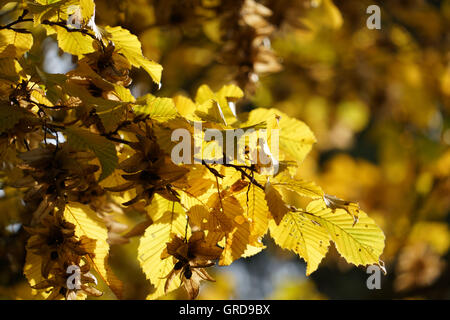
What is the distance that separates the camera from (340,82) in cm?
236

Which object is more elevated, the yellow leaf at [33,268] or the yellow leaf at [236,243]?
the yellow leaf at [236,243]

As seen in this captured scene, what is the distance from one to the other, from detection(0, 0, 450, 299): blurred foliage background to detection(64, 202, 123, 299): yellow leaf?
16.3 inches

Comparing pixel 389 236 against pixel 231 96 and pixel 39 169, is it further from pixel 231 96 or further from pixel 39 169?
pixel 39 169

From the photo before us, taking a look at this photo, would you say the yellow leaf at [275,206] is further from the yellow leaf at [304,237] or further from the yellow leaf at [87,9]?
the yellow leaf at [87,9]

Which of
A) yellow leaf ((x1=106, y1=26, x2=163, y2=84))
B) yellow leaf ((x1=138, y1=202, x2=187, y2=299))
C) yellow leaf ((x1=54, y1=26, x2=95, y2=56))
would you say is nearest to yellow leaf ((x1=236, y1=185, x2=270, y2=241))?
yellow leaf ((x1=138, y1=202, x2=187, y2=299))

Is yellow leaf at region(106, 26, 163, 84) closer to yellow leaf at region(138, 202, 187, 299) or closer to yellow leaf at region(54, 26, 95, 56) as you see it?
yellow leaf at region(54, 26, 95, 56)

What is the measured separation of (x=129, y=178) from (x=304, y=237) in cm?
29

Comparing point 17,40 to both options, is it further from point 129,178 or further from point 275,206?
point 275,206

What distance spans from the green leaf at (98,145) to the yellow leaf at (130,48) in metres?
0.15

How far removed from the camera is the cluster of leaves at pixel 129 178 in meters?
0.64

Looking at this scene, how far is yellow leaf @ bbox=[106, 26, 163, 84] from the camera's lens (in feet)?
2.38

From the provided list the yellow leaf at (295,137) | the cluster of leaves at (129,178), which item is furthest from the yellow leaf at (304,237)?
the yellow leaf at (295,137)

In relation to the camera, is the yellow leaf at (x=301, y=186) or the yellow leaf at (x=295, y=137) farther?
the yellow leaf at (x=295, y=137)

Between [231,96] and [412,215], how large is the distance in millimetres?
2480
